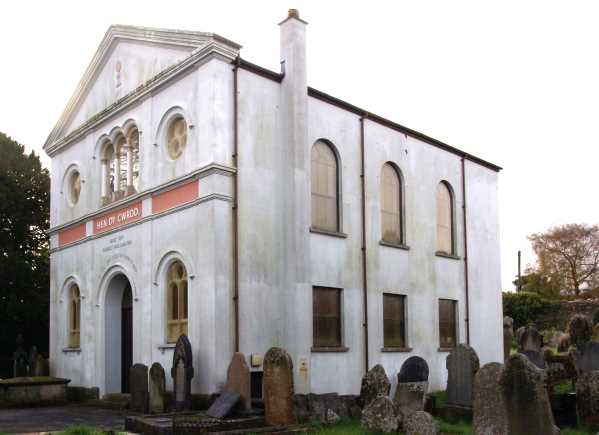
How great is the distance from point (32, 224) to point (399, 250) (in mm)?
19301

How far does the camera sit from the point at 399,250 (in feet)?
73.7

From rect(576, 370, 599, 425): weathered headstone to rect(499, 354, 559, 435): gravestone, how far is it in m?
3.40

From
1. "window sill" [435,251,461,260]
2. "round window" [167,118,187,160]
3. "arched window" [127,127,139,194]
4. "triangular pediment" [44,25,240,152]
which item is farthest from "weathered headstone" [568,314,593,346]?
"arched window" [127,127,139,194]

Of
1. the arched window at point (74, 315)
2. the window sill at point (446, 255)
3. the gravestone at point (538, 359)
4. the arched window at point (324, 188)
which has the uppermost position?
the arched window at point (324, 188)

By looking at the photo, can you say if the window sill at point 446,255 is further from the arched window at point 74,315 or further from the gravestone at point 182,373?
the arched window at point 74,315

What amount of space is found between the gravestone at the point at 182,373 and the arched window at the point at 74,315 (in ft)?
25.3

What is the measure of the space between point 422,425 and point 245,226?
7.20 m

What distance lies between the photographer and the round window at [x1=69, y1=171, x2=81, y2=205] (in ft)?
80.0

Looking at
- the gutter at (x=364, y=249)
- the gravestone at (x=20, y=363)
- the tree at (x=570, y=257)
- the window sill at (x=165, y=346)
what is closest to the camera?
the window sill at (x=165, y=346)

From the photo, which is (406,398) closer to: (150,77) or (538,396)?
(538,396)

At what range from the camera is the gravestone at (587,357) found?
716 inches

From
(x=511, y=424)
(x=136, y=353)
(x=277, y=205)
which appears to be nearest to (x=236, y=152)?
(x=277, y=205)

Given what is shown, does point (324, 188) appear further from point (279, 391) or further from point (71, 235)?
point (71, 235)

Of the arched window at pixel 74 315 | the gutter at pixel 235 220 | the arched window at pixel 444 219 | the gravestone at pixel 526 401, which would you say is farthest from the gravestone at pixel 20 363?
the gravestone at pixel 526 401
